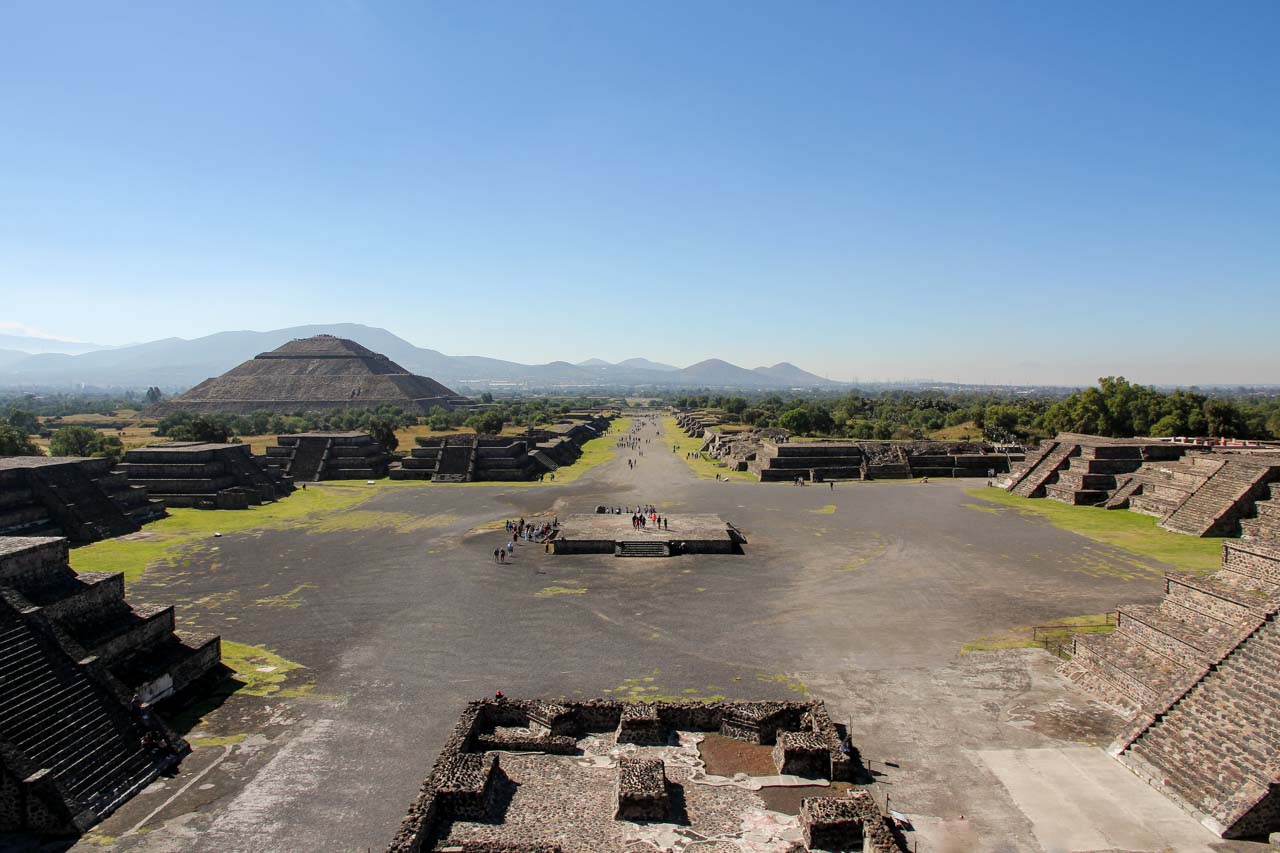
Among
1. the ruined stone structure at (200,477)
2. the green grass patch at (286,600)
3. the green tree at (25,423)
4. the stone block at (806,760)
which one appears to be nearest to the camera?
the stone block at (806,760)

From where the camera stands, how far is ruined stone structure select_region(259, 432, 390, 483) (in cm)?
5812

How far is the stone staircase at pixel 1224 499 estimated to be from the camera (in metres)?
35.3

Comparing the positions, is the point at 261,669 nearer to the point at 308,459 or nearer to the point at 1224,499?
the point at 308,459

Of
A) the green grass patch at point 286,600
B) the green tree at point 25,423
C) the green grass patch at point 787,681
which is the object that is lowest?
the green grass patch at point 286,600

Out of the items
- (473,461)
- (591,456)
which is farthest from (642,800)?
(591,456)

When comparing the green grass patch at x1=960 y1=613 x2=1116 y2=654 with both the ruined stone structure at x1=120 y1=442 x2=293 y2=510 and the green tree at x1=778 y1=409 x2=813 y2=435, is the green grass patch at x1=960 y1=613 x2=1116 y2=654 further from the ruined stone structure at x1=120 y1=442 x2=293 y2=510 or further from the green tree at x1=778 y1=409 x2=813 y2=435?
the green tree at x1=778 y1=409 x2=813 y2=435

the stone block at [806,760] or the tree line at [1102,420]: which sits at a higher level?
the tree line at [1102,420]

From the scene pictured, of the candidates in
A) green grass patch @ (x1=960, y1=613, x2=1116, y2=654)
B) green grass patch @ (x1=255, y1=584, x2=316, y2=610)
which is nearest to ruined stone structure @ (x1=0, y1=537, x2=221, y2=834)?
green grass patch @ (x1=255, y1=584, x2=316, y2=610)

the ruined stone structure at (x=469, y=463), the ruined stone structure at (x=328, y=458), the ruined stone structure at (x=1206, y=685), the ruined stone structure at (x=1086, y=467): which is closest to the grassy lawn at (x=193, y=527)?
→ the ruined stone structure at (x=328, y=458)

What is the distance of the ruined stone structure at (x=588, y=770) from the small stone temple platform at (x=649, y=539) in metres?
16.5

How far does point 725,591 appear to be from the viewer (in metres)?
26.9

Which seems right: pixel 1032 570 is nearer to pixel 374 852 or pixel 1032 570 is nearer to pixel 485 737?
pixel 485 737

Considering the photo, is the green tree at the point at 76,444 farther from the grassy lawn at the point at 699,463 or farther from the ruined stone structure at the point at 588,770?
the ruined stone structure at the point at 588,770

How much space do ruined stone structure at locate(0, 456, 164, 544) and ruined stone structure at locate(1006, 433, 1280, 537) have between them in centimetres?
5175
